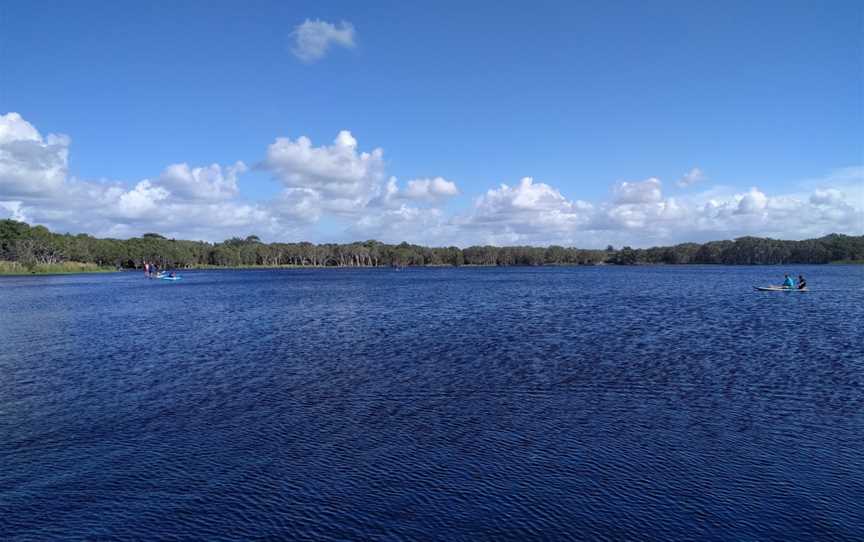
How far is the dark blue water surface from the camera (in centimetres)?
1230

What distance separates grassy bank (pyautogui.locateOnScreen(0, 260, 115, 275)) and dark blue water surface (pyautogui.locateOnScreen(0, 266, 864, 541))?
160 meters

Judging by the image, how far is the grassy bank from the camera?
6383 inches

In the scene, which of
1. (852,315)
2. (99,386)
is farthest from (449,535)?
(852,315)

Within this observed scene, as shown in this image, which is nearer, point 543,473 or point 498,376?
point 543,473

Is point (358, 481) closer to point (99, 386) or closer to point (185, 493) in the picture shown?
point (185, 493)

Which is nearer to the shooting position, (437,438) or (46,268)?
(437,438)

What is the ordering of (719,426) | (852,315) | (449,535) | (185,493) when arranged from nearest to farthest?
(449,535), (185,493), (719,426), (852,315)

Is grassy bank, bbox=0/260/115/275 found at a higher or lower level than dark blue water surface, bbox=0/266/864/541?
higher

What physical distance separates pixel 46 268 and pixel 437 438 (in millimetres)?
199287

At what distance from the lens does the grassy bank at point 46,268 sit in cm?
16212

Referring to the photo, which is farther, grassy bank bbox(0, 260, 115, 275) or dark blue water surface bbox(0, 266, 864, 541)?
grassy bank bbox(0, 260, 115, 275)

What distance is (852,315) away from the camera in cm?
4922

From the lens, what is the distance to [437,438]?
1742 centimetres

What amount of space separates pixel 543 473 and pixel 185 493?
944cm
